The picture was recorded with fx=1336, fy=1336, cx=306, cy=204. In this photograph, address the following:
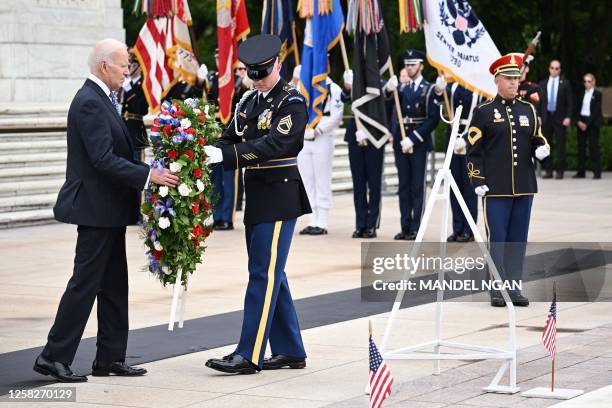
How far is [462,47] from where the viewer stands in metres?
13.7

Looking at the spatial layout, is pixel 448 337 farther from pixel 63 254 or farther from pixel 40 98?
pixel 40 98

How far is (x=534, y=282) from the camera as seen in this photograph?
38.9 feet

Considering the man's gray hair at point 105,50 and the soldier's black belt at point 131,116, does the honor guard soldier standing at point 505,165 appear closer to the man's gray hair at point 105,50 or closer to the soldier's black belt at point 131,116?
the man's gray hair at point 105,50

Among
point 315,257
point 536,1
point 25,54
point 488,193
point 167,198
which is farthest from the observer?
point 536,1

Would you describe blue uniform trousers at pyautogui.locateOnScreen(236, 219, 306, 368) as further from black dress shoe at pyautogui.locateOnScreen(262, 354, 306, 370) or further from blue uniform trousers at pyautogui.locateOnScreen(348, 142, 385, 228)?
blue uniform trousers at pyautogui.locateOnScreen(348, 142, 385, 228)

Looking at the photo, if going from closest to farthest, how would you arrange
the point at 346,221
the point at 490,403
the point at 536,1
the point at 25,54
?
the point at 490,403
the point at 346,221
the point at 25,54
the point at 536,1

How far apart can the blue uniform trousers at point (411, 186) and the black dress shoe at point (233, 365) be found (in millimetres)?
7784

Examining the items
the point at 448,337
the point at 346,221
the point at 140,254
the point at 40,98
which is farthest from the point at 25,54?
the point at 448,337

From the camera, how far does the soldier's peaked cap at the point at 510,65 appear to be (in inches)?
408

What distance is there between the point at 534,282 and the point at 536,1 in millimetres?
21283

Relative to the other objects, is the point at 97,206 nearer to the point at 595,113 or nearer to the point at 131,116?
the point at 131,116

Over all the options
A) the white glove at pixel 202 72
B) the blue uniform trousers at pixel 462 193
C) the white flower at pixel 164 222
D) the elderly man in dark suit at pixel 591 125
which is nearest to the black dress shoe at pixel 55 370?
the white flower at pixel 164 222

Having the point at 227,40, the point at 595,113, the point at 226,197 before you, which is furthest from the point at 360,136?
the point at 595,113

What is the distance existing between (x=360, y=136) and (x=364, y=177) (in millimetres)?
627
